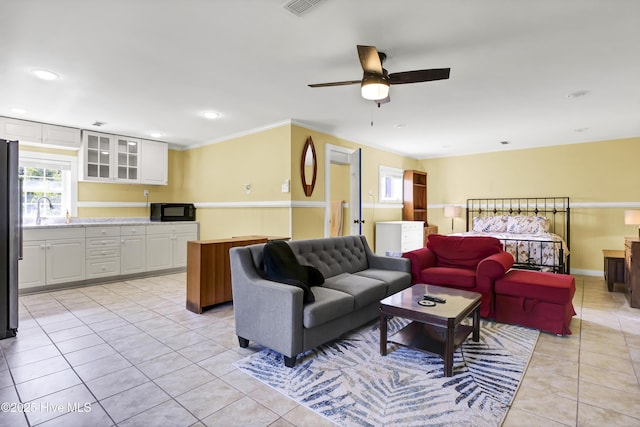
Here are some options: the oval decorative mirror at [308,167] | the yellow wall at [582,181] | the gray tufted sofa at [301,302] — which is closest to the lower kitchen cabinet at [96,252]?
the oval decorative mirror at [308,167]

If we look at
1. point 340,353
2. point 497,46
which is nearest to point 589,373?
point 340,353

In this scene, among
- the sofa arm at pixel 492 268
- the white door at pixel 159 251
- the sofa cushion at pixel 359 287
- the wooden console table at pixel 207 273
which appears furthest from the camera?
the white door at pixel 159 251

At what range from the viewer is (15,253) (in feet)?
9.86

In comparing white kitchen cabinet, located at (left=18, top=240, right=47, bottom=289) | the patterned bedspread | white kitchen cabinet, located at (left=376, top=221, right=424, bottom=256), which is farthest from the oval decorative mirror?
white kitchen cabinet, located at (left=18, top=240, right=47, bottom=289)

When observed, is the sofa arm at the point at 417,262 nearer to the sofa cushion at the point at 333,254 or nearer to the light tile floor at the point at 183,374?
the sofa cushion at the point at 333,254

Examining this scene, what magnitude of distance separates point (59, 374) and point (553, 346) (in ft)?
12.7

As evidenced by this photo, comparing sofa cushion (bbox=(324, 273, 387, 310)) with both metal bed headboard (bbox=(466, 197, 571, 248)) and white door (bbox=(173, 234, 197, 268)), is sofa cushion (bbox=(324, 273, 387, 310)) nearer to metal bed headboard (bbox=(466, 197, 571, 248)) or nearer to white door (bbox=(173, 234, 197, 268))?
white door (bbox=(173, 234, 197, 268))

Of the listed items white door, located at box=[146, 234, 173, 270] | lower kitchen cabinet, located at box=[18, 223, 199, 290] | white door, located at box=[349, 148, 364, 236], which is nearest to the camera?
lower kitchen cabinet, located at box=[18, 223, 199, 290]

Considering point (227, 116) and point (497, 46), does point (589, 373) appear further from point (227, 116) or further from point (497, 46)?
point (227, 116)

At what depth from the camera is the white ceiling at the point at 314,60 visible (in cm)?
219

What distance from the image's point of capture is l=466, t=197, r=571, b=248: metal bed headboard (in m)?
6.23

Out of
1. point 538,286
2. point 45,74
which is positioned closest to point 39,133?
point 45,74

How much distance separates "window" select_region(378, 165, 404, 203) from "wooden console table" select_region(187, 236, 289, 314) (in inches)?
149

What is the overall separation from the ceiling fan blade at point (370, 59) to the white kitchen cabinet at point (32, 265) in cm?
483
